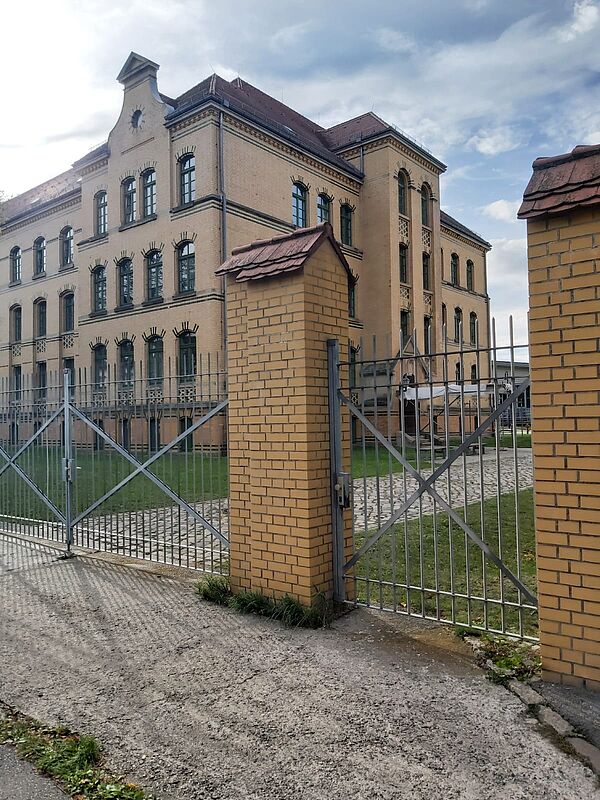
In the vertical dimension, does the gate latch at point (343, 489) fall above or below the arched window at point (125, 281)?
below

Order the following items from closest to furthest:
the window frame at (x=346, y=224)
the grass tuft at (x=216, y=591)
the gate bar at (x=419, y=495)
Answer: the gate bar at (x=419, y=495)
the grass tuft at (x=216, y=591)
the window frame at (x=346, y=224)

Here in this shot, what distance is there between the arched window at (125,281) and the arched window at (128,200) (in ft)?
5.34

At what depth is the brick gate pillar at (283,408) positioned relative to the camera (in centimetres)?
419

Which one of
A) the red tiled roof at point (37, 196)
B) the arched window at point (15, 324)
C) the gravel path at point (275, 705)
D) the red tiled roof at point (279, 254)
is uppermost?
the red tiled roof at point (37, 196)

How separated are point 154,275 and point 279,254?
64.2 ft

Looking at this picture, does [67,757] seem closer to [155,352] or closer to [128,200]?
[155,352]

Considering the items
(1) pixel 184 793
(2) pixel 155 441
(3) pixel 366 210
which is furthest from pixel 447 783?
(3) pixel 366 210

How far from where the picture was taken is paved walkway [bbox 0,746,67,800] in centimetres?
238


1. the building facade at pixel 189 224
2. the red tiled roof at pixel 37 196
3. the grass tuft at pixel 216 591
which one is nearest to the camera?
the grass tuft at pixel 216 591

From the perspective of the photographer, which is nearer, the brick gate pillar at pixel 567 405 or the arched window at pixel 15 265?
the brick gate pillar at pixel 567 405

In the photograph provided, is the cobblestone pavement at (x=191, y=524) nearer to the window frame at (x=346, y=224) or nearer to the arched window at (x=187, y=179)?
the arched window at (x=187, y=179)

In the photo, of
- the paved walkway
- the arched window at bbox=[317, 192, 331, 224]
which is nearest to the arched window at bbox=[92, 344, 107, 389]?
the arched window at bbox=[317, 192, 331, 224]

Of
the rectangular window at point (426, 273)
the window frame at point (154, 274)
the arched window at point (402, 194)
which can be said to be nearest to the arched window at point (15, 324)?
the window frame at point (154, 274)

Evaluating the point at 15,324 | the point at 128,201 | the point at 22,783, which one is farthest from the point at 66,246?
the point at 22,783
